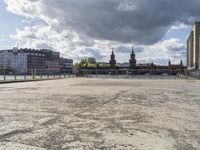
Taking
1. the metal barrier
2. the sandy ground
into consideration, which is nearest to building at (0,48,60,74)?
the metal barrier

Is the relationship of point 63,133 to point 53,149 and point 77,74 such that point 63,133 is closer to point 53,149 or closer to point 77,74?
point 53,149

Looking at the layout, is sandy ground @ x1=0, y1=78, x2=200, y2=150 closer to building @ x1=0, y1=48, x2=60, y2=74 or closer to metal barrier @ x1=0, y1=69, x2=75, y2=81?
metal barrier @ x1=0, y1=69, x2=75, y2=81

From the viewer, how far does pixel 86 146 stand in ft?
14.5

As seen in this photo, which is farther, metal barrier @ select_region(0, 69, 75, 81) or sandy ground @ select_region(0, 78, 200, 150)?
metal barrier @ select_region(0, 69, 75, 81)

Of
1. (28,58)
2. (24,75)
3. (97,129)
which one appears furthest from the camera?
(28,58)

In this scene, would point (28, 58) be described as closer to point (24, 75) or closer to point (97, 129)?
point (24, 75)

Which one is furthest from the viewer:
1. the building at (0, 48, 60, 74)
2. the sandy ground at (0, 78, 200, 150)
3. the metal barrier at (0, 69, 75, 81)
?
the building at (0, 48, 60, 74)

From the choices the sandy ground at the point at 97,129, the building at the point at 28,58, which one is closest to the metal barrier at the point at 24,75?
the sandy ground at the point at 97,129

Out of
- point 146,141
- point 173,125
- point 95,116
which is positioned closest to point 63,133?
point 146,141

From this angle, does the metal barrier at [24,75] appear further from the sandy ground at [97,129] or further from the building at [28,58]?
the building at [28,58]

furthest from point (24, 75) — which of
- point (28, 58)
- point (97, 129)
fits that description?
point (28, 58)

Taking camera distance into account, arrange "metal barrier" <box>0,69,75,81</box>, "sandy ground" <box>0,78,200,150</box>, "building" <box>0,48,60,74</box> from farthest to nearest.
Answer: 1. "building" <box>0,48,60,74</box>
2. "metal barrier" <box>0,69,75,81</box>
3. "sandy ground" <box>0,78,200,150</box>

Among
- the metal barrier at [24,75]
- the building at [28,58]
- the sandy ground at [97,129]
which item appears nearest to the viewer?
the sandy ground at [97,129]

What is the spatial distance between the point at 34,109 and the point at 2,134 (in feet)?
9.92
